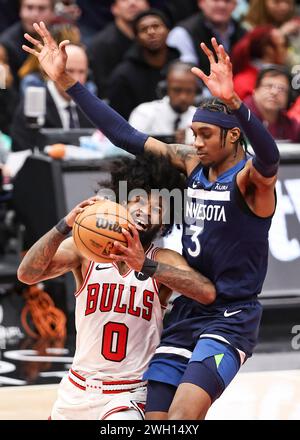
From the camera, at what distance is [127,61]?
10906 millimetres

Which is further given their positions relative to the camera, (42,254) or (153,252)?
(153,252)

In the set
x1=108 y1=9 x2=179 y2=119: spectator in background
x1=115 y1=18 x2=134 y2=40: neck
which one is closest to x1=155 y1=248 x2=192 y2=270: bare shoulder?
x1=108 y1=9 x2=179 y2=119: spectator in background

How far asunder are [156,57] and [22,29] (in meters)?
1.39

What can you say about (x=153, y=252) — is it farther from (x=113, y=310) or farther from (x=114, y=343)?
(x=114, y=343)

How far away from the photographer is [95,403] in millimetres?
5227

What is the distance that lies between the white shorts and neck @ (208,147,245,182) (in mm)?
1025

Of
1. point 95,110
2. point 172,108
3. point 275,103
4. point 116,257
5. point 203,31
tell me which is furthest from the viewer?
point 203,31

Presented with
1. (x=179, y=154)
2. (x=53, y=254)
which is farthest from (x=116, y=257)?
(x=179, y=154)

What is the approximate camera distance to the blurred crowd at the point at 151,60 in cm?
991

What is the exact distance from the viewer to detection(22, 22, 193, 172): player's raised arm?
5664mm

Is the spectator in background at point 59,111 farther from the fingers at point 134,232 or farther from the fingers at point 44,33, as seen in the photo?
the fingers at point 134,232

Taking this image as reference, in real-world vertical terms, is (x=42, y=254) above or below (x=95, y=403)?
above

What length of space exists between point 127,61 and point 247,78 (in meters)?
1.15

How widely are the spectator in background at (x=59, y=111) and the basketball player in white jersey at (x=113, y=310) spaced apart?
4438mm
